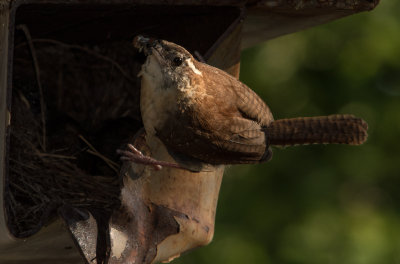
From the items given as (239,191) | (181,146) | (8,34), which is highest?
(8,34)

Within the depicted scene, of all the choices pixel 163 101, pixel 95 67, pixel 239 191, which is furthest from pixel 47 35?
pixel 239 191

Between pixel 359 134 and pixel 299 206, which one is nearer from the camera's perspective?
pixel 359 134

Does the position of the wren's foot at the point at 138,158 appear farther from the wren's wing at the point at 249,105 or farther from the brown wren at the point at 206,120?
the wren's wing at the point at 249,105

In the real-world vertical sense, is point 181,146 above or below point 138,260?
above

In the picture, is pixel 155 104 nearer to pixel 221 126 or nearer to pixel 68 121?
pixel 221 126

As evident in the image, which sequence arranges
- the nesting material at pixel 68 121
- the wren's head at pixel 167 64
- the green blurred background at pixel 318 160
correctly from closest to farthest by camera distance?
the wren's head at pixel 167 64
the nesting material at pixel 68 121
the green blurred background at pixel 318 160

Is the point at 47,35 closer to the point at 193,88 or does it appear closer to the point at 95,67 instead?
the point at 95,67

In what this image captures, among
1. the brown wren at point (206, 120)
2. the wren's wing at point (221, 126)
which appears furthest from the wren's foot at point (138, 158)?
the wren's wing at point (221, 126)

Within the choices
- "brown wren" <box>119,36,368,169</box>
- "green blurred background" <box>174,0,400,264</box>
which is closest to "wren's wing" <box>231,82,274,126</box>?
"brown wren" <box>119,36,368,169</box>

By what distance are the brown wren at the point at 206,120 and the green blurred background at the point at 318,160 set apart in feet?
9.63

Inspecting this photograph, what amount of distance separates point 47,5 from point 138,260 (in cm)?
102

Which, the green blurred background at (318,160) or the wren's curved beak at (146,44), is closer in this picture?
the wren's curved beak at (146,44)

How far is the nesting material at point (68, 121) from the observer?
3658 millimetres

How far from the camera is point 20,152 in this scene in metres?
3.86
